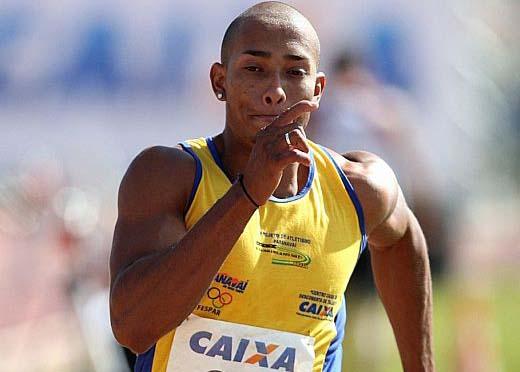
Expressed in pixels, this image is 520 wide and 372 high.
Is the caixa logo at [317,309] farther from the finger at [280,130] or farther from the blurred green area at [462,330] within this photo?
the blurred green area at [462,330]

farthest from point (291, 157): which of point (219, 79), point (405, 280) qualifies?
point (405, 280)

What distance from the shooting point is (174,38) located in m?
6.12

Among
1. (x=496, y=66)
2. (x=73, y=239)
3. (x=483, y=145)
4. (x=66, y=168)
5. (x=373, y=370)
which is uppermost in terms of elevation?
(x=496, y=66)

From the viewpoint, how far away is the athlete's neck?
3340 millimetres

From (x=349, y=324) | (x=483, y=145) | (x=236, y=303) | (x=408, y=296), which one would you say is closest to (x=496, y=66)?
(x=483, y=145)

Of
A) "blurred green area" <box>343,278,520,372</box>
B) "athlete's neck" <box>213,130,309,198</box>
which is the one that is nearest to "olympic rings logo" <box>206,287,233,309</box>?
"athlete's neck" <box>213,130,309,198</box>

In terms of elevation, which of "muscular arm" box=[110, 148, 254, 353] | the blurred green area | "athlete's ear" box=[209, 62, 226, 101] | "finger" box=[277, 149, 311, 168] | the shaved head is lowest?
the blurred green area

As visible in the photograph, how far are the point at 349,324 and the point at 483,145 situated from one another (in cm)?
142

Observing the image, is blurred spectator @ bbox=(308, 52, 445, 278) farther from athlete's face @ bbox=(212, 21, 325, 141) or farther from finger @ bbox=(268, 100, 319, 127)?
finger @ bbox=(268, 100, 319, 127)

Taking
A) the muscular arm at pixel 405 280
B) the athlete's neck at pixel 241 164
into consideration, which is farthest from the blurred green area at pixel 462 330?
the athlete's neck at pixel 241 164

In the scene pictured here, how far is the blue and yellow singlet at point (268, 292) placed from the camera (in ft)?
10.4

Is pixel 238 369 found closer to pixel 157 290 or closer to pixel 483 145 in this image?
pixel 157 290

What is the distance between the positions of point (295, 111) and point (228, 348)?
78 cm

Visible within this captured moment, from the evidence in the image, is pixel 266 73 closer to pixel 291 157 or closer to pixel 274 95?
pixel 274 95
